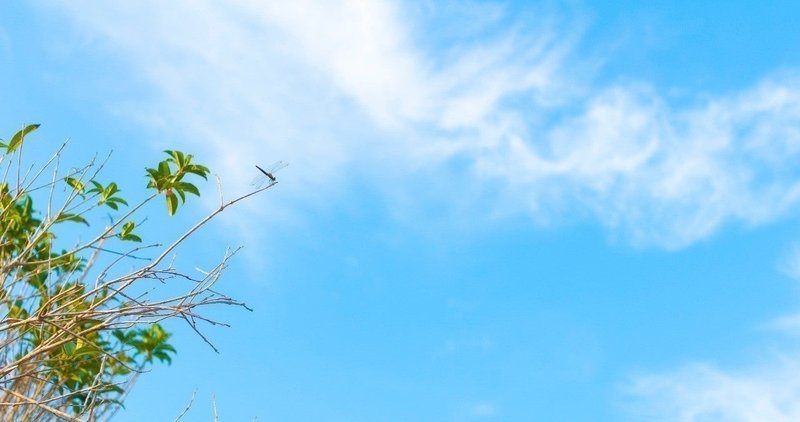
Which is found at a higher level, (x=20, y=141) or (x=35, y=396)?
(x=20, y=141)

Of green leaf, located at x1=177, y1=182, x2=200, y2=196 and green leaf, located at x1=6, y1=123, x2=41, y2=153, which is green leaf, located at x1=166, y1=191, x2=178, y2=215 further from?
green leaf, located at x1=6, y1=123, x2=41, y2=153

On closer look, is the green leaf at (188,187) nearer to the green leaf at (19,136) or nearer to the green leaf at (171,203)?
the green leaf at (171,203)

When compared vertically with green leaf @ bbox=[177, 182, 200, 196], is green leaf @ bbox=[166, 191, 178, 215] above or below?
below

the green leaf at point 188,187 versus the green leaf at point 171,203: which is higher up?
the green leaf at point 188,187

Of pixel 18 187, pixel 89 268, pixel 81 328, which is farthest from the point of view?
pixel 81 328

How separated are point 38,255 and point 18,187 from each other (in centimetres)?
111

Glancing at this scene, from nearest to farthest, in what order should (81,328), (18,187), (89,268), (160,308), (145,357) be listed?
(160,308) < (18,187) < (89,268) < (81,328) < (145,357)

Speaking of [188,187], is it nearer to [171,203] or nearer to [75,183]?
[171,203]

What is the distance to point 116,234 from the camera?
4742mm

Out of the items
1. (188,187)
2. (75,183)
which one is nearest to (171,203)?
(188,187)

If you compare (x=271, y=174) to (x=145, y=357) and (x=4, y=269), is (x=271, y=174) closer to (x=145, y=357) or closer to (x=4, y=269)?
(x=4, y=269)

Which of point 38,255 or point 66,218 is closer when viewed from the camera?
point 66,218

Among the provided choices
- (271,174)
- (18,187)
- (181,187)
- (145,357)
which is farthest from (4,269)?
(145,357)

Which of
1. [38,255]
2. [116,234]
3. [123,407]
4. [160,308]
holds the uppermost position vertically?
[38,255]
